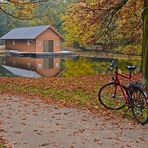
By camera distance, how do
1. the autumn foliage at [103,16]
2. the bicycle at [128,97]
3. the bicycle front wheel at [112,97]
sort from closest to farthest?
the bicycle at [128,97]
the bicycle front wheel at [112,97]
the autumn foliage at [103,16]

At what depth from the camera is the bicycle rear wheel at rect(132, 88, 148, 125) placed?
6816 millimetres

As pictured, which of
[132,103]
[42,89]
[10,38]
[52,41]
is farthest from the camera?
[10,38]

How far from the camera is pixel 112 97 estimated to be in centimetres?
810

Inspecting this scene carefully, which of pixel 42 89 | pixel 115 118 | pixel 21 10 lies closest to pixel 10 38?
pixel 21 10

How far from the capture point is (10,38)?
5512 centimetres

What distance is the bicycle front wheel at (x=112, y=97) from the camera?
805 centimetres

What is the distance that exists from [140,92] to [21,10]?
1168 cm

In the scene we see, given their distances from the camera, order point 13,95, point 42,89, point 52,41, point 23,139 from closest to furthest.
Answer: point 23,139 < point 13,95 < point 42,89 < point 52,41

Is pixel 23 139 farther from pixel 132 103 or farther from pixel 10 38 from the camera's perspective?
pixel 10 38

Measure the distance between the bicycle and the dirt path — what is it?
33 cm

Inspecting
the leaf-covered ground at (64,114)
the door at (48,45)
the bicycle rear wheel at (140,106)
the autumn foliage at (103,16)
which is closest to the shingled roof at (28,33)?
the door at (48,45)

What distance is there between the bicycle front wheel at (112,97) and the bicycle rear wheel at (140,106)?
2.52 feet

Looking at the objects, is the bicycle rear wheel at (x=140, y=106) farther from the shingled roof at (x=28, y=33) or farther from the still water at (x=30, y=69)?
the shingled roof at (x=28, y=33)

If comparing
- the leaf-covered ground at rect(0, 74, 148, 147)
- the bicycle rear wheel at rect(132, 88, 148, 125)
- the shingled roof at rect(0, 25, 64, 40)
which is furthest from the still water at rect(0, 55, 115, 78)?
the bicycle rear wheel at rect(132, 88, 148, 125)
